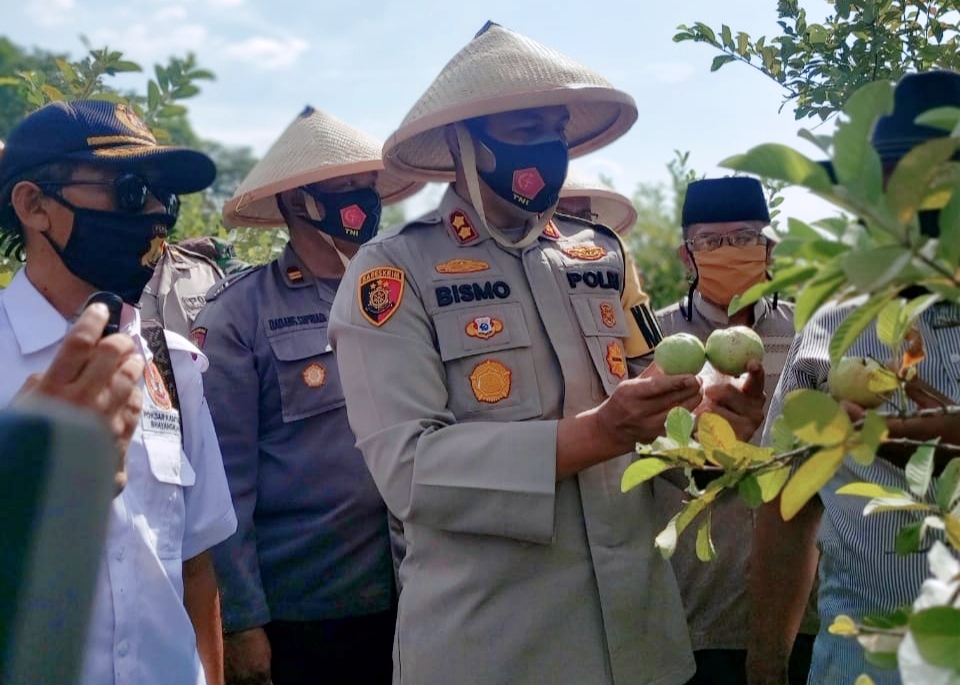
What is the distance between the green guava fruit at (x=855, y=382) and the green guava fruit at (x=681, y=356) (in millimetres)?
576

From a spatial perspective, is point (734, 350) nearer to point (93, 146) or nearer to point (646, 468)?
point (646, 468)

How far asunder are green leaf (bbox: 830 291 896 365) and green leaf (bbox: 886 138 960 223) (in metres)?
0.08

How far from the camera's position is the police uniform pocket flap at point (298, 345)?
120 inches

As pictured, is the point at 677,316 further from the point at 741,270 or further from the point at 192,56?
the point at 192,56

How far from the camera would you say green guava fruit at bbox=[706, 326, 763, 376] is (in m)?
2.17

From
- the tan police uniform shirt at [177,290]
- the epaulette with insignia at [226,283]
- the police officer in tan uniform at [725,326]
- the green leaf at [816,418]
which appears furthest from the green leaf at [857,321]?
the tan police uniform shirt at [177,290]

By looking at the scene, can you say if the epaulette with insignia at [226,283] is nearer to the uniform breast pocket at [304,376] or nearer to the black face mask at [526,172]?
the uniform breast pocket at [304,376]

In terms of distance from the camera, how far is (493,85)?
7.99 feet

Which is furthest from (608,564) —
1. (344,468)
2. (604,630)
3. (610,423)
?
(344,468)

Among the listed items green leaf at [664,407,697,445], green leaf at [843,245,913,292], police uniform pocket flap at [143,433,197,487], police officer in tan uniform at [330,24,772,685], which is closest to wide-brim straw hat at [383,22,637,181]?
police officer in tan uniform at [330,24,772,685]

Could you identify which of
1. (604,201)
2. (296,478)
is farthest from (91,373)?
(604,201)

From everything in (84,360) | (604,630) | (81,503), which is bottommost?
(604,630)

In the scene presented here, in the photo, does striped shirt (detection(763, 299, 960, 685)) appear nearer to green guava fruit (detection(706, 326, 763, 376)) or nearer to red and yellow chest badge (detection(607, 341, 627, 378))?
green guava fruit (detection(706, 326, 763, 376))

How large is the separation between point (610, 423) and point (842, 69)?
3.06ft
